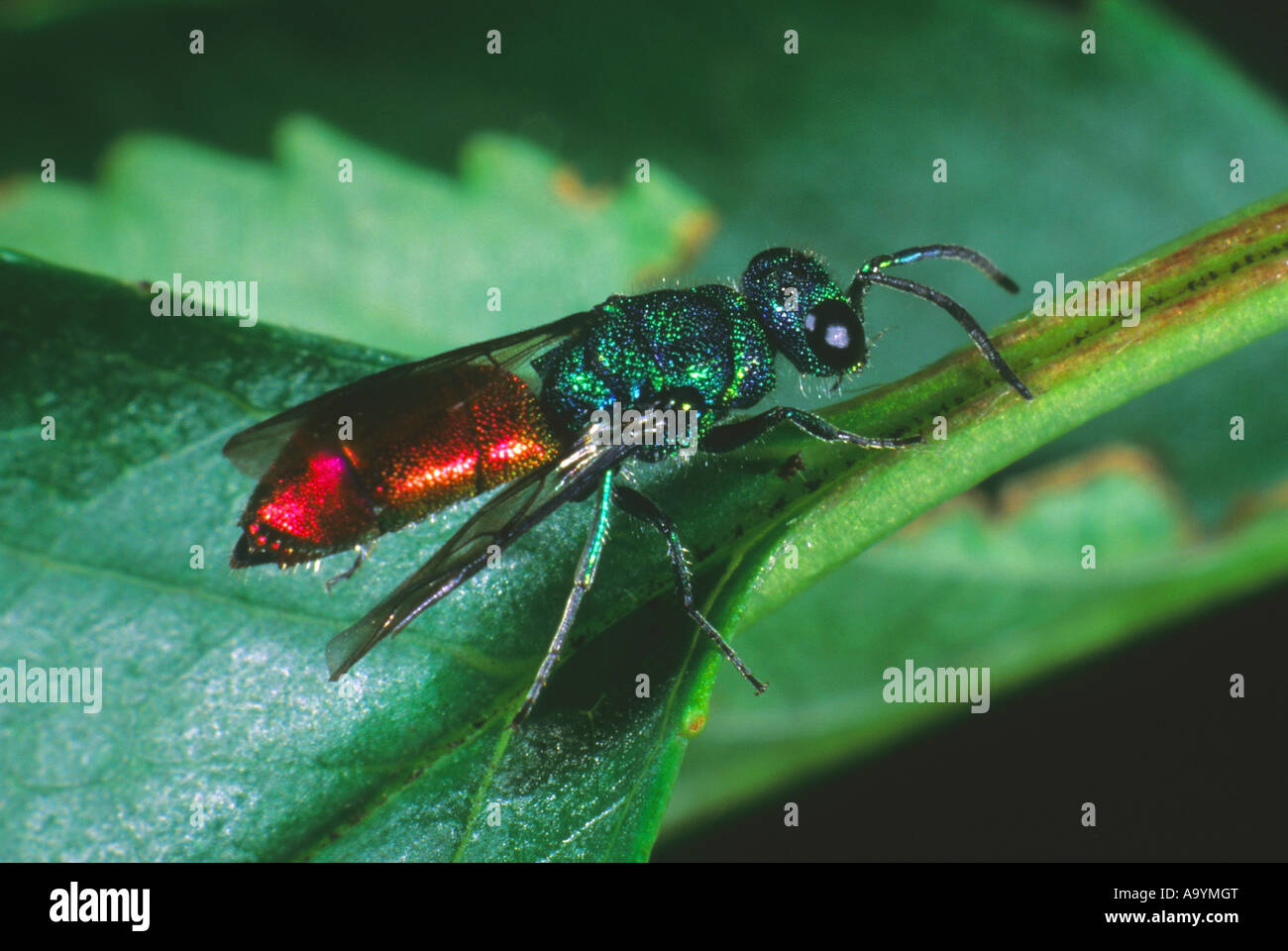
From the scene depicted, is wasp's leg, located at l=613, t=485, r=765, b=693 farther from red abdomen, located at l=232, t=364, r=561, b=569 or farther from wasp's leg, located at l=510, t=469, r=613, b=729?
red abdomen, located at l=232, t=364, r=561, b=569

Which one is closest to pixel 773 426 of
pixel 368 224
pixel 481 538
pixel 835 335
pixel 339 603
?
pixel 835 335

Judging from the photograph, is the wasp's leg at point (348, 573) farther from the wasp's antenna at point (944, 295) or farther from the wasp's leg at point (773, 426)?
the wasp's antenna at point (944, 295)

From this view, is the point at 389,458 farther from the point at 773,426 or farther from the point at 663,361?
the point at 773,426

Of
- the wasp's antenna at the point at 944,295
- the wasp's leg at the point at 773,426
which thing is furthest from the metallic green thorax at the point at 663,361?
the wasp's antenna at the point at 944,295

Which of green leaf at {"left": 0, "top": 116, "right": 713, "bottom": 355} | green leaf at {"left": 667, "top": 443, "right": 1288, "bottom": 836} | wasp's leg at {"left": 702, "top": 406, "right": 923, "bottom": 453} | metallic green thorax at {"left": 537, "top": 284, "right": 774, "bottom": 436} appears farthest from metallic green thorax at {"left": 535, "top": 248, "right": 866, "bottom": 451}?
green leaf at {"left": 0, "top": 116, "right": 713, "bottom": 355}

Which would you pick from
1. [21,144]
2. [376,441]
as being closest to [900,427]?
[376,441]

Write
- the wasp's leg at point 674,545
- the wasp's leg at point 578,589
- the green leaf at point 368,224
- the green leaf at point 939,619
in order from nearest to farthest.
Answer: the wasp's leg at point 674,545, the wasp's leg at point 578,589, the green leaf at point 939,619, the green leaf at point 368,224
